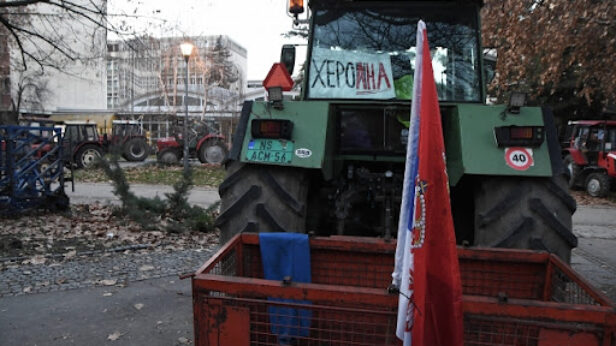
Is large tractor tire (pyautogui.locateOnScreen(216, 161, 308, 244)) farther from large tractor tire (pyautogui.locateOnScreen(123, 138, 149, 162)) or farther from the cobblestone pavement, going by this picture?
large tractor tire (pyautogui.locateOnScreen(123, 138, 149, 162))

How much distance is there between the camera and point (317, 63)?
425cm

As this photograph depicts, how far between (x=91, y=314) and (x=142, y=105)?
47.5 m

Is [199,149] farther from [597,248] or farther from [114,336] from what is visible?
[114,336]

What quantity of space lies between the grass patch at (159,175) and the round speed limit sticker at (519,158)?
38.0 ft

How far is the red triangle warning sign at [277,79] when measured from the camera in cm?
370

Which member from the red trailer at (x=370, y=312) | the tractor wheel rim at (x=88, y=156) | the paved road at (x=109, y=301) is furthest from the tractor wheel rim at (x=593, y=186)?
the tractor wheel rim at (x=88, y=156)

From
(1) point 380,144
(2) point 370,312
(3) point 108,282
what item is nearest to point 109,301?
(3) point 108,282

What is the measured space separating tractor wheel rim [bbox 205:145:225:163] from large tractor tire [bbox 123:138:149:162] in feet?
13.0

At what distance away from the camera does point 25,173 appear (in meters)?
8.45

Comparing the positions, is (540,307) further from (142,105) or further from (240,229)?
(142,105)

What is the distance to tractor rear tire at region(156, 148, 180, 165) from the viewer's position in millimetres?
20281

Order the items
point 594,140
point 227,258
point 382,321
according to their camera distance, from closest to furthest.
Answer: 1. point 382,321
2. point 227,258
3. point 594,140

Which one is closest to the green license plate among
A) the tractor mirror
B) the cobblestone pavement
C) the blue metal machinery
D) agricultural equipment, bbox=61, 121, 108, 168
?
the tractor mirror

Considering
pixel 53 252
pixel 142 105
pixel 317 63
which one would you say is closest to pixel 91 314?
pixel 53 252
